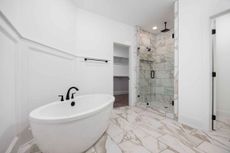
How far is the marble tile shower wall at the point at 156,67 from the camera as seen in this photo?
383 cm

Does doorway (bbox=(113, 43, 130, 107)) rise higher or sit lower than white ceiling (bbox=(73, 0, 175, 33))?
lower

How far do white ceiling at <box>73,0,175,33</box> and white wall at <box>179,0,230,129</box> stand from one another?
0.53 meters

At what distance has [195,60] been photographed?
1997 millimetres

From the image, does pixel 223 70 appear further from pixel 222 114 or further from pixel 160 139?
pixel 160 139

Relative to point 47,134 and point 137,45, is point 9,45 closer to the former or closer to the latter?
point 47,134

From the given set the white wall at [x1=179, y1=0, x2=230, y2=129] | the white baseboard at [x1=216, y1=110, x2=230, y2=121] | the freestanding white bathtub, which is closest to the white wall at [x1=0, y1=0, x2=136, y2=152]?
the freestanding white bathtub

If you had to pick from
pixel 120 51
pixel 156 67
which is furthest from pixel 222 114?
pixel 120 51

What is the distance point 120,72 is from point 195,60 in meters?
2.83

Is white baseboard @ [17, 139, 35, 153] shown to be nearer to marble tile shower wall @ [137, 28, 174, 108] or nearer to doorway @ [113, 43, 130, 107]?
doorway @ [113, 43, 130, 107]

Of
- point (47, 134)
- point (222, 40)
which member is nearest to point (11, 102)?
point (47, 134)

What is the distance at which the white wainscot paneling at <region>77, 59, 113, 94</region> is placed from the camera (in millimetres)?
2678

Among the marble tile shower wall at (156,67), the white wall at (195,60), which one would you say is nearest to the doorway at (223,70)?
the white wall at (195,60)

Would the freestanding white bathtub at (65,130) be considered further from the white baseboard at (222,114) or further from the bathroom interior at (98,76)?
the white baseboard at (222,114)

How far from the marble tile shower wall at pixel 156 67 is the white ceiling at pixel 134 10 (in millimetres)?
603
